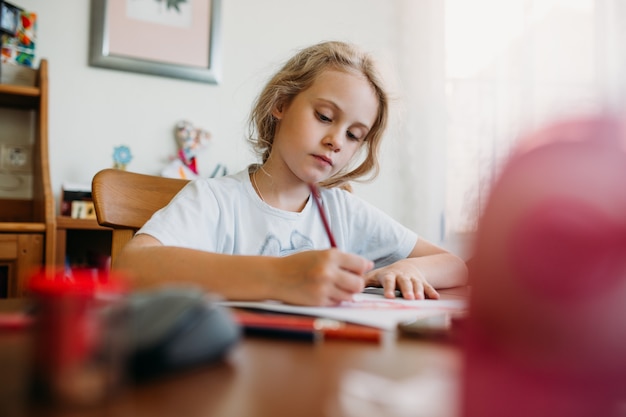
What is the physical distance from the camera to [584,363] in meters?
0.25

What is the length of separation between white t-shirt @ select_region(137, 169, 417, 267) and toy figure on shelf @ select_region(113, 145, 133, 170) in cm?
110

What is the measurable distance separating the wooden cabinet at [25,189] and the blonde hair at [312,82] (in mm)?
731

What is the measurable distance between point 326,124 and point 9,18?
4.44ft

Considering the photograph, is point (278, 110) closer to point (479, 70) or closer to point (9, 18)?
point (9, 18)

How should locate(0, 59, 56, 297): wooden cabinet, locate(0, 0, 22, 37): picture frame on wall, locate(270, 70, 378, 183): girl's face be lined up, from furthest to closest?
locate(0, 0, 22, 37): picture frame on wall → locate(0, 59, 56, 297): wooden cabinet → locate(270, 70, 378, 183): girl's face

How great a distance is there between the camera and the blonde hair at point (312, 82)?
3.46ft

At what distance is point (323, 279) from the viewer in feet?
1.70

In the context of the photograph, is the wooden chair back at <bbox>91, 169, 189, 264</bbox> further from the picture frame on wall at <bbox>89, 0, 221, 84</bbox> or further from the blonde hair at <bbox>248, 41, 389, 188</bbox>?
the picture frame on wall at <bbox>89, 0, 221, 84</bbox>

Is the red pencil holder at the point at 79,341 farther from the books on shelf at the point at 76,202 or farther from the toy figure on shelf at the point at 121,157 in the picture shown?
the toy figure on shelf at the point at 121,157

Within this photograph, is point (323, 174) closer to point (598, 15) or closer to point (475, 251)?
point (475, 251)

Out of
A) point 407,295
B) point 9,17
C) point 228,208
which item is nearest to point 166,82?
point 9,17

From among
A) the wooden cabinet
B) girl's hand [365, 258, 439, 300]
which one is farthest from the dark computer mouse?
the wooden cabinet

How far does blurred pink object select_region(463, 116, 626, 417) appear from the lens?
0.77 feet

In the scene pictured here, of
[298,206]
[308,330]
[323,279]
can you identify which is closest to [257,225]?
[298,206]
